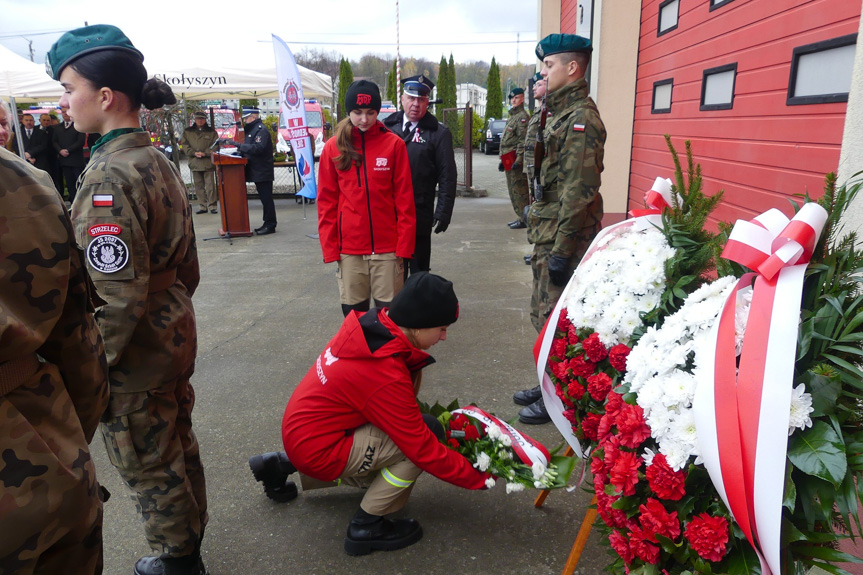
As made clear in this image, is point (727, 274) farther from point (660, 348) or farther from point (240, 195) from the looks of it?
point (240, 195)

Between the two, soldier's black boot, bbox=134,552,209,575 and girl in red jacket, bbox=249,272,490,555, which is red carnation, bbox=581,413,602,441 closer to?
girl in red jacket, bbox=249,272,490,555

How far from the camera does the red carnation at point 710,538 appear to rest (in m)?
1.45

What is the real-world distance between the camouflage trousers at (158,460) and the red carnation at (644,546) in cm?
158

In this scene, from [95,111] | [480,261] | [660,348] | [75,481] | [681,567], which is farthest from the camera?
[480,261]

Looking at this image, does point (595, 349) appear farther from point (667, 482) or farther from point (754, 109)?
point (754, 109)

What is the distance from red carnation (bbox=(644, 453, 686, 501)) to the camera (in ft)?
5.01

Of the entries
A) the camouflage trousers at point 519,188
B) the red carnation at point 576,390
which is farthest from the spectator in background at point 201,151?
the red carnation at point 576,390

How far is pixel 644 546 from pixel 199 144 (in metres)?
11.6

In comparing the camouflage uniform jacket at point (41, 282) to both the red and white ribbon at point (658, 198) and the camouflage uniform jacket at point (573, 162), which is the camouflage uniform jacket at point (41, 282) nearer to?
the red and white ribbon at point (658, 198)

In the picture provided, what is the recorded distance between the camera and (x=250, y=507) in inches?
112

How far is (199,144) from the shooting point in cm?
1151

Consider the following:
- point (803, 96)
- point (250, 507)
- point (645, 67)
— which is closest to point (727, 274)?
point (803, 96)

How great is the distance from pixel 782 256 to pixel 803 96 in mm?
2316

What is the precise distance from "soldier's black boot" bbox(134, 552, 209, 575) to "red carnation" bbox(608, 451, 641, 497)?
5.37 ft
